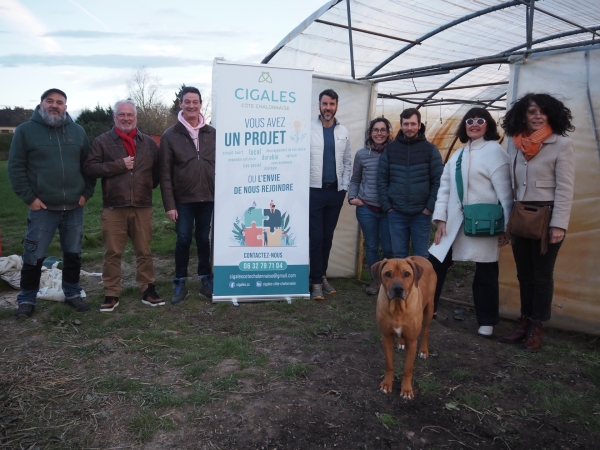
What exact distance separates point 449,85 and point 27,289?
8.34 metres

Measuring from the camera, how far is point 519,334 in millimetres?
4559

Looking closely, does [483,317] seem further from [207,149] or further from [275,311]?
[207,149]

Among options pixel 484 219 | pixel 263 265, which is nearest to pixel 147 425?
pixel 263 265

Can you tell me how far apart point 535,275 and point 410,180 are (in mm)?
1598

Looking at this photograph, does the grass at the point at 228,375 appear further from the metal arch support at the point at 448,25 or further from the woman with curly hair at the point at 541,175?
the metal arch support at the point at 448,25

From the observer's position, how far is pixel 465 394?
3525mm

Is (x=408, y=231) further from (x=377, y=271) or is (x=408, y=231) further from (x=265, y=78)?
(x=265, y=78)

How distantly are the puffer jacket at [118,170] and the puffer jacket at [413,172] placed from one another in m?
2.65

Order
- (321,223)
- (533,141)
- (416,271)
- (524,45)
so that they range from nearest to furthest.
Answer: (416,271)
(533,141)
(321,223)
(524,45)

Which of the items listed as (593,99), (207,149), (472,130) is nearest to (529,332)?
(472,130)

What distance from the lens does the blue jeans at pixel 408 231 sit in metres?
5.36

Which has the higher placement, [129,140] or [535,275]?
[129,140]

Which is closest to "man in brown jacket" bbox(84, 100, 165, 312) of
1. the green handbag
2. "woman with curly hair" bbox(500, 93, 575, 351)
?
the green handbag

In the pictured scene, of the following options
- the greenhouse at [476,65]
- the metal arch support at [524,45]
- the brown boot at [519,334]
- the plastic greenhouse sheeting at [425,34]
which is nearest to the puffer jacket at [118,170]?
the greenhouse at [476,65]
